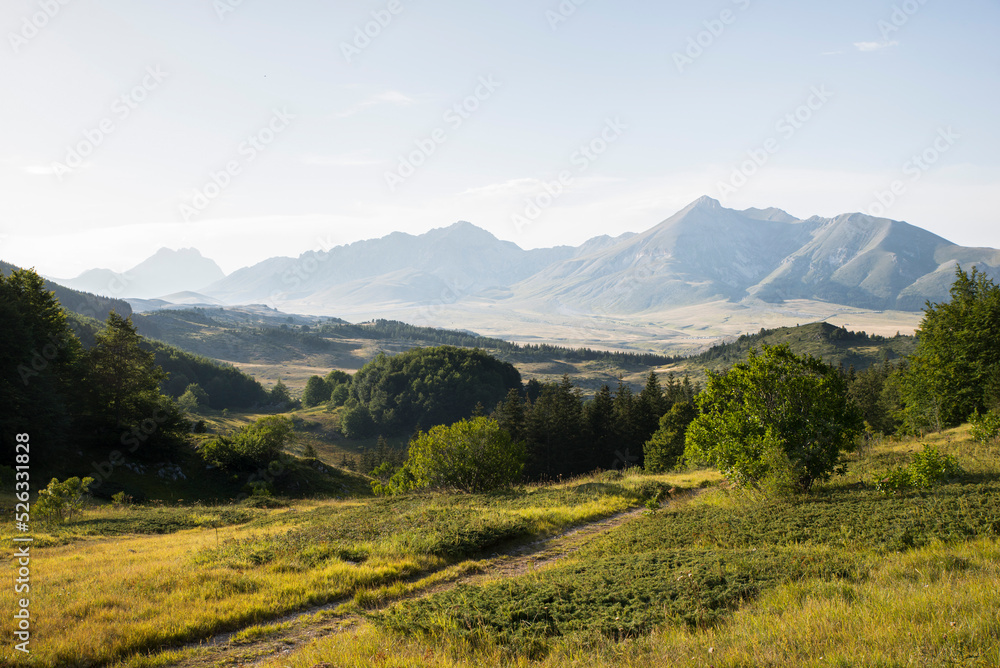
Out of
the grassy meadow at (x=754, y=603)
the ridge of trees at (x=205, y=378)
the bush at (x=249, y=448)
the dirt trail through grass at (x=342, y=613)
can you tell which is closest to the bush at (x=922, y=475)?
the grassy meadow at (x=754, y=603)

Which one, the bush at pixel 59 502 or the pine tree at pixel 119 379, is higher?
the pine tree at pixel 119 379

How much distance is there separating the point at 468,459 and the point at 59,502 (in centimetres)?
2004

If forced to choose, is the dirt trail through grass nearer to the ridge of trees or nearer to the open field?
the open field

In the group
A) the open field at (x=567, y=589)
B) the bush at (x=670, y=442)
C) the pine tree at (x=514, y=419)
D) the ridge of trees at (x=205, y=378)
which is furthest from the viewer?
the ridge of trees at (x=205, y=378)

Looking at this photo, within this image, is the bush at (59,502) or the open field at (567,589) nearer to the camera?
the open field at (567,589)

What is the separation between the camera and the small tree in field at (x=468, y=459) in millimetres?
31875

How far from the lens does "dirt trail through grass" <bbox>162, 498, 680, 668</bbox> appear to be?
9.55 metres

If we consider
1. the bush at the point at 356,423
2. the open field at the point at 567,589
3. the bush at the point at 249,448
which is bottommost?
the bush at the point at 356,423

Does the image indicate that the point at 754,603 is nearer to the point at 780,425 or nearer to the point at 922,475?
the point at 922,475

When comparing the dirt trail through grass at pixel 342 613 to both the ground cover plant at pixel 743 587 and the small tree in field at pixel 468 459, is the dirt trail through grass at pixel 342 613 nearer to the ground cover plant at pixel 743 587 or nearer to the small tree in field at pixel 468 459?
the ground cover plant at pixel 743 587

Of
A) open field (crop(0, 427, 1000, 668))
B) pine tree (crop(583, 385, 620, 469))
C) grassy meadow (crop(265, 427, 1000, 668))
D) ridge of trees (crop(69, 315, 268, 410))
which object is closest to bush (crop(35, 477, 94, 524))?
open field (crop(0, 427, 1000, 668))

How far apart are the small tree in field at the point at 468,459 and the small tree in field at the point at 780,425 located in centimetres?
1411

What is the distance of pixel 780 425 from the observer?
62.2ft

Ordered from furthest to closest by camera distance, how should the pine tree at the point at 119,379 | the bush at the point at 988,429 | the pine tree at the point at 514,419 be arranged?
the pine tree at the point at 514,419, the pine tree at the point at 119,379, the bush at the point at 988,429
